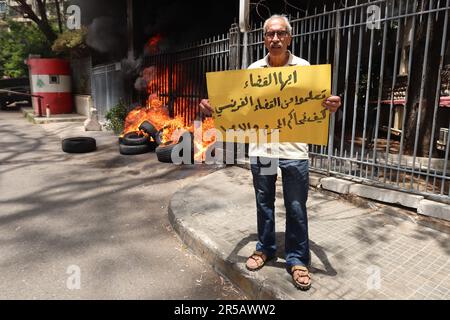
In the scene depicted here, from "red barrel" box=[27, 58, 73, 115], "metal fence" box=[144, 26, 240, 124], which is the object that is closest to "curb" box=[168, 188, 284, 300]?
"metal fence" box=[144, 26, 240, 124]

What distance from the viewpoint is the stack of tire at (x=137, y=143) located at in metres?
8.97

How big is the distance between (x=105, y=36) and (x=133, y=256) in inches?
550

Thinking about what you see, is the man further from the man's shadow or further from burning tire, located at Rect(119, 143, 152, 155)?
burning tire, located at Rect(119, 143, 152, 155)

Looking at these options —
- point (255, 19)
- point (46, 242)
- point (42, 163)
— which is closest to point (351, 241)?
point (46, 242)

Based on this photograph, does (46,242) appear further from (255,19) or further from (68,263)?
(255,19)

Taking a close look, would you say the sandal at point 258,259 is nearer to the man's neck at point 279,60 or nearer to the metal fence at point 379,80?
the man's neck at point 279,60

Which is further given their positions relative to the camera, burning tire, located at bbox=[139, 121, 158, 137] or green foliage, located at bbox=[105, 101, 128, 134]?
green foliage, located at bbox=[105, 101, 128, 134]

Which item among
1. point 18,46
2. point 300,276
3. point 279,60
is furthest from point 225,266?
point 18,46

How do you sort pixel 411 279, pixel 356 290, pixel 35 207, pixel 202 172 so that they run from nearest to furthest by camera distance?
Answer: 1. pixel 356 290
2. pixel 411 279
3. pixel 35 207
4. pixel 202 172

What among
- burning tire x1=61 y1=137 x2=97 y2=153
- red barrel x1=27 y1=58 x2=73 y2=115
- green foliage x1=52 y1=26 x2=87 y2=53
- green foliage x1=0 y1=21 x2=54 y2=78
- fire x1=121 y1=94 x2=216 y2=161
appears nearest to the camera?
fire x1=121 y1=94 x2=216 y2=161

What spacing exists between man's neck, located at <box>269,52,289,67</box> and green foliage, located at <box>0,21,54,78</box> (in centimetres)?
2871

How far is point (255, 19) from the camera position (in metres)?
13.2

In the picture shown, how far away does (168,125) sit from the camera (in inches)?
370

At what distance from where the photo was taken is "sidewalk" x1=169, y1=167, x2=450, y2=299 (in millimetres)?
2949
